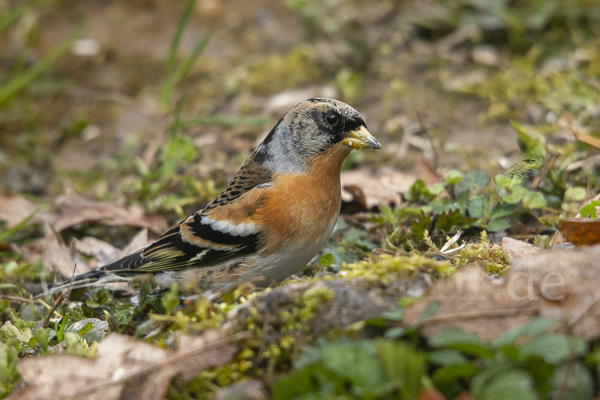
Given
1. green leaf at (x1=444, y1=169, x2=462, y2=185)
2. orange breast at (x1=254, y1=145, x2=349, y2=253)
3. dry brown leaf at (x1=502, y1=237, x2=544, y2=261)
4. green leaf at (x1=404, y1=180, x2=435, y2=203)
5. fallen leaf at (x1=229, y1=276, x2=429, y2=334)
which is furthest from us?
green leaf at (x1=404, y1=180, x2=435, y2=203)

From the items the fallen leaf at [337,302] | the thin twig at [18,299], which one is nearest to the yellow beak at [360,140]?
the fallen leaf at [337,302]

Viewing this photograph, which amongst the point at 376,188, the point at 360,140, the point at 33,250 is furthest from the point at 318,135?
the point at 33,250

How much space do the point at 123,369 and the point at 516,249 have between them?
5.35 ft

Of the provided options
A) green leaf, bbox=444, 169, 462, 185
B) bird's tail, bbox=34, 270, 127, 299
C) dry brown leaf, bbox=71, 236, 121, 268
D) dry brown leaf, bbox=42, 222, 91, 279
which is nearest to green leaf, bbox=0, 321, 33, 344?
bird's tail, bbox=34, 270, 127, 299

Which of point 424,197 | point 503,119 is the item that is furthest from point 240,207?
point 503,119

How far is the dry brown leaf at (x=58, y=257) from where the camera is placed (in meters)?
3.45

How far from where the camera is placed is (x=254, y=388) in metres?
1.67

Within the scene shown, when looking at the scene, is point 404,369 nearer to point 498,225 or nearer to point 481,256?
point 481,256

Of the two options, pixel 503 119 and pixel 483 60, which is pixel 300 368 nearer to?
pixel 503 119

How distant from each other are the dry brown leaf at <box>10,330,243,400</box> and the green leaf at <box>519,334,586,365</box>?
Result: 2.90 ft

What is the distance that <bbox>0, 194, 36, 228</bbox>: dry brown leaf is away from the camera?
431cm

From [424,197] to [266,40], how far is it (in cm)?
347

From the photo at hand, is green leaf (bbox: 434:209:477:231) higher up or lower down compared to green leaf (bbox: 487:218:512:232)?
higher up

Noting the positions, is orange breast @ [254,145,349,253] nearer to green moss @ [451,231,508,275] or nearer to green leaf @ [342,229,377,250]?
green leaf @ [342,229,377,250]
